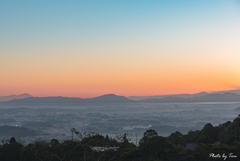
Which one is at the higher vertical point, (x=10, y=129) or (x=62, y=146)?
(x=62, y=146)

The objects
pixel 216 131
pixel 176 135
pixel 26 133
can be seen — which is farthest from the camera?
pixel 26 133

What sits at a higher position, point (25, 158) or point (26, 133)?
point (25, 158)

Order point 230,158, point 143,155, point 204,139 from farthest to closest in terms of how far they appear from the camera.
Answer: point 204,139 → point 143,155 → point 230,158

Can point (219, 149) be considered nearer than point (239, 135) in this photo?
Yes

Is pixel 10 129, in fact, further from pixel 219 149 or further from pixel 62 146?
pixel 219 149

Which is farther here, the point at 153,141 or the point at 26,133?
the point at 26,133

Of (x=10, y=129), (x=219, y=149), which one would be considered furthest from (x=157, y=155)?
(x=10, y=129)

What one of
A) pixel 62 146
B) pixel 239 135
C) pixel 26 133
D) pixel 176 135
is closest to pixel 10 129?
pixel 26 133

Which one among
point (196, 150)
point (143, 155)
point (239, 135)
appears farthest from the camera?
point (239, 135)

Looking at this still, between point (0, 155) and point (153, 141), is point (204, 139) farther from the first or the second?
point (0, 155)
